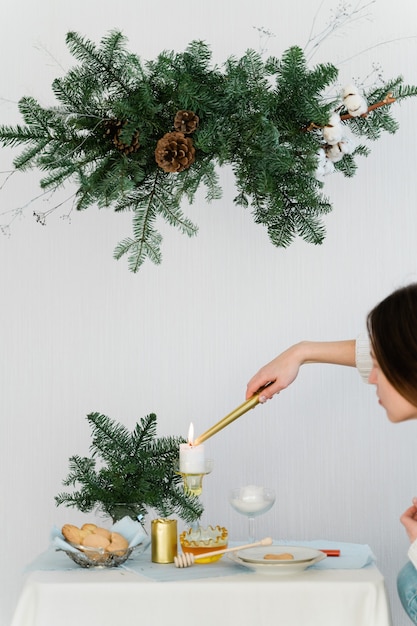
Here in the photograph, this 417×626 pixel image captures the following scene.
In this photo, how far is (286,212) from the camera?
6.64 ft

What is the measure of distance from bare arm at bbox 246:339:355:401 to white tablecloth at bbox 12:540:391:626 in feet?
1.38

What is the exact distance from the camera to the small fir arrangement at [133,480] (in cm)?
174

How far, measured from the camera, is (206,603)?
1471mm

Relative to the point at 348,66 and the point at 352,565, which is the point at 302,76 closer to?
the point at 348,66

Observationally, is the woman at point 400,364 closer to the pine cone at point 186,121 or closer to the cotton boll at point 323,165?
the cotton boll at point 323,165

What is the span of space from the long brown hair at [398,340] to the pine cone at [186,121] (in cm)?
66

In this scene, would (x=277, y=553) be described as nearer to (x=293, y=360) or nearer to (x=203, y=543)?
(x=203, y=543)

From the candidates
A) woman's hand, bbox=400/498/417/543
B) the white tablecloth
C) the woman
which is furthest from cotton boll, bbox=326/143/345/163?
the white tablecloth

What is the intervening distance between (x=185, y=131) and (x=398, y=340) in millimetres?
751

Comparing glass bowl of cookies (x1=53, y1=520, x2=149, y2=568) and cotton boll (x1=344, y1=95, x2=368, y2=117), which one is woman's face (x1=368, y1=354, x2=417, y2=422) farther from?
cotton boll (x1=344, y1=95, x2=368, y2=117)

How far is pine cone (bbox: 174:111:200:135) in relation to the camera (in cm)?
190

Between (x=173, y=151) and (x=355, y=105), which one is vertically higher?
(x=355, y=105)

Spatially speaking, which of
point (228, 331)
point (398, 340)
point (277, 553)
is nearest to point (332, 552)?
point (277, 553)

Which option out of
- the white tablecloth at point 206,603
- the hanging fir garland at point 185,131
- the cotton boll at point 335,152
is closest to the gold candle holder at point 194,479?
the white tablecloth at point 206,603
